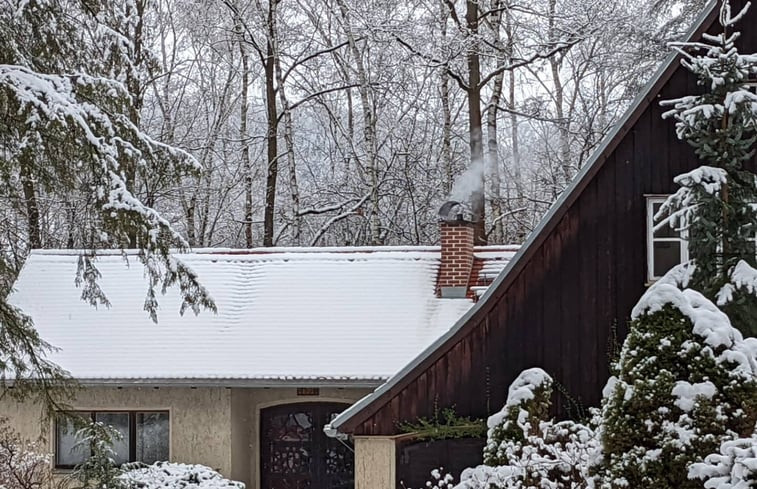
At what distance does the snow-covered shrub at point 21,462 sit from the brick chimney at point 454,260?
6.58 m

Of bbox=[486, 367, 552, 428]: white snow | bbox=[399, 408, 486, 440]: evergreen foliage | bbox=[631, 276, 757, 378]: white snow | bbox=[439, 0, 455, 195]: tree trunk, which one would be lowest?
bbox=[399, 408, 486, 440]: evergreen foliage

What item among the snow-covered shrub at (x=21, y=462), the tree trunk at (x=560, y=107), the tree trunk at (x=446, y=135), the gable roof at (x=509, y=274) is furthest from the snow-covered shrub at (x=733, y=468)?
the tree trunk at (x=446, y=135)

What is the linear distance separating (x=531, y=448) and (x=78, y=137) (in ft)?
16.4

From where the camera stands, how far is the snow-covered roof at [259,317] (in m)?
15.2

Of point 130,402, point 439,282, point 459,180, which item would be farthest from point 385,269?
point 459,180

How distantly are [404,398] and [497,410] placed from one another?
Answer: 110 centimetres

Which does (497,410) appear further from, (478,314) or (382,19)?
(382,19)

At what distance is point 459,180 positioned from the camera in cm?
2417

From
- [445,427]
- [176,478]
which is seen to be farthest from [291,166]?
[445,427]

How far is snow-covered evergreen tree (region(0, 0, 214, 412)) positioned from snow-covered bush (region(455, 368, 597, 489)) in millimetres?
3225

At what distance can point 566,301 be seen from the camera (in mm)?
12000

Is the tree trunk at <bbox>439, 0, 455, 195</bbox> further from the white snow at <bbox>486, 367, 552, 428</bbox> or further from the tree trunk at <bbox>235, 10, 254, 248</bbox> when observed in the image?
the white snow at <bbox>486, 367, 552, 428</bbox>

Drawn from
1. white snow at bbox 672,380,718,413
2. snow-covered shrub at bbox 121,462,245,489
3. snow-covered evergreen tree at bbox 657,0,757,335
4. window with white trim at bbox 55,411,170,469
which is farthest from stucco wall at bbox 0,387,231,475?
white snow at bbox 672,380,718,413

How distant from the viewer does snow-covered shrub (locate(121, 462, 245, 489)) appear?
13203 millimetres
